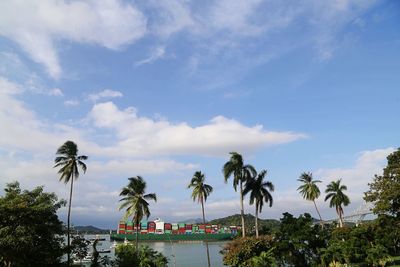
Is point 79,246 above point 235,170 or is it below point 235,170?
below

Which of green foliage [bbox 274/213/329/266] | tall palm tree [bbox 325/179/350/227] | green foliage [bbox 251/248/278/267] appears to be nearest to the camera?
green foliage [bbox 251/248/278/267]

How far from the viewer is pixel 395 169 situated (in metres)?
49.2

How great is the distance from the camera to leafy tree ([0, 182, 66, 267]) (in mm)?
33312

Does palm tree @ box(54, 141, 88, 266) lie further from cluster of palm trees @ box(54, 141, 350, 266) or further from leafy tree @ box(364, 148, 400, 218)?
leafy tree @ box(364, 148, 400, 218)

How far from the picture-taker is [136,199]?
48562 mm

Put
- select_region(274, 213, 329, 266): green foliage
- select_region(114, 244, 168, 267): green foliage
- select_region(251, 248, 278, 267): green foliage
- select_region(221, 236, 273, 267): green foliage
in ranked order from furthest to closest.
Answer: select_region(274, 213, 329, 266): green foliage
select_region(221, 236, 273, 267): green foliage
select_region(114, 244, 168, 267): green foliage
select_region(251, 248, 278, 267): green foliage

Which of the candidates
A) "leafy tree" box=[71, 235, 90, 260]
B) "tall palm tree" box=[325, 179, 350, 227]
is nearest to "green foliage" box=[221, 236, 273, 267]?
"leafy tree" box=[71, 235, 90, 260]

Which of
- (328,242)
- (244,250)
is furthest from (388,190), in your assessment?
(244,250)

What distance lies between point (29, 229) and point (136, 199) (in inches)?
620

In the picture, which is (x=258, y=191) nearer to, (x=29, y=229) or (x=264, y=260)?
(x=264, y=260)

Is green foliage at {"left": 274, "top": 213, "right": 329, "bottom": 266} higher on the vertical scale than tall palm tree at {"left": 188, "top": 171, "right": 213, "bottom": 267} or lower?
lower

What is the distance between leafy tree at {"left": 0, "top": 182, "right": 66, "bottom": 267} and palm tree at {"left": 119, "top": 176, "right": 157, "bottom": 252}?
10163 mm

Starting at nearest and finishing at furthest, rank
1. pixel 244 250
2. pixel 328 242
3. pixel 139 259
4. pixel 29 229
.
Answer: pixel 29 229 < pixel 139 259 < pixel 244 250 < pixel 328 242

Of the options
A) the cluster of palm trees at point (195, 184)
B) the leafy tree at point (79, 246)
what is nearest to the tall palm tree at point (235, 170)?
the cluster of palm trees at point (195, 184)
